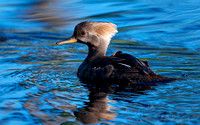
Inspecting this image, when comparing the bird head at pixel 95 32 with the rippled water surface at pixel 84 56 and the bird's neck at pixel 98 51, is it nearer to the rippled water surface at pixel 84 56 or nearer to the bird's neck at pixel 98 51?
the bird's neck at pixel 98 51

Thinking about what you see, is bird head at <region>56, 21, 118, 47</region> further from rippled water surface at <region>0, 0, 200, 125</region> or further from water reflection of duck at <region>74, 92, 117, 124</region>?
water reflection of duck at <region>74, 92, 117, 124</region>

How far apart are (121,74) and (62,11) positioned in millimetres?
7739

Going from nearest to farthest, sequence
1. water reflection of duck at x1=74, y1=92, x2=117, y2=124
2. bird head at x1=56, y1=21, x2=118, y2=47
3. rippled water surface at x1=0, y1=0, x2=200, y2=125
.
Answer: water reflection of duck at x1=74, y1=92, x2=117, y2=124 → rippled water surface at x1=0, y1=0, x2=200, y2=125 → bird head at x1=56, y1=21, x2=118, y2=47

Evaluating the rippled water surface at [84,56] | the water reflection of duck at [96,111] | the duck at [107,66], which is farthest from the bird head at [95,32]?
the water reflection of duck at [96,111]

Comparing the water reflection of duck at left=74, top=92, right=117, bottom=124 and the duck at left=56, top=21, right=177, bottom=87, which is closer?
the water reflection of duck at left=74, top=92, right=117, bottom=124

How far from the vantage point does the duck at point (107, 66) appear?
6555 millimetres

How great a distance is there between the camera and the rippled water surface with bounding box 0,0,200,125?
5230 millimetres

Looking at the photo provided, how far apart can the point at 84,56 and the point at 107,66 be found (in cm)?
225

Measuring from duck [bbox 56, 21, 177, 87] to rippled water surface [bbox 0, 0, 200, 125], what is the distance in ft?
0.91

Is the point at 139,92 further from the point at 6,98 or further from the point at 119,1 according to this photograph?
the point at 119,1

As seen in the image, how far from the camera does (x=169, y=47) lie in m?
9.44

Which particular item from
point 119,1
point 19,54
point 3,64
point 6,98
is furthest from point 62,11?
point 6,98

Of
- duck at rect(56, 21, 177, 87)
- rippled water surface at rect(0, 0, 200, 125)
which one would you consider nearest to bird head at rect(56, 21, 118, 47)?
duck at rect(56, 21, 177, 87)

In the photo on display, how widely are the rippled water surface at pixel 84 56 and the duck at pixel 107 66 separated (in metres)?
0.28
